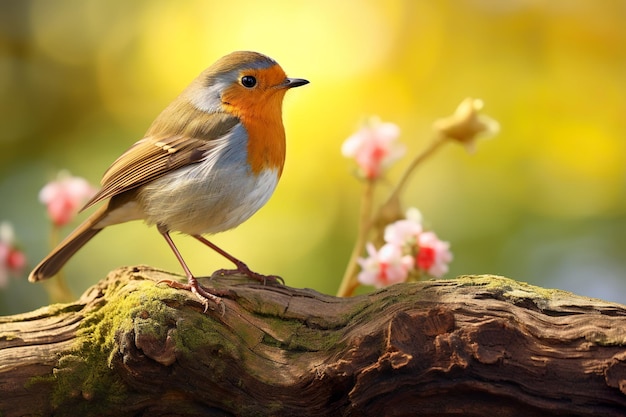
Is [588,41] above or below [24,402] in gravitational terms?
above

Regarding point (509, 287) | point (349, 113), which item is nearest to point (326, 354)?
point (509, 287)

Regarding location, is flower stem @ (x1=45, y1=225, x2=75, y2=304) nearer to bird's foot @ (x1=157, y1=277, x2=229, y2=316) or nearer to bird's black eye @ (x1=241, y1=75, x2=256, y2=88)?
bird's foot @ (x1=157, y1=277, x2=229, y2=316)

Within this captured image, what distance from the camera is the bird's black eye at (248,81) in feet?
8.11

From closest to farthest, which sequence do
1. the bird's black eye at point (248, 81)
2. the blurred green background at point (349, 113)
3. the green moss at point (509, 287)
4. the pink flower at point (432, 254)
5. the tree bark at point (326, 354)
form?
the tree bark at point (326, 354) < the green moss at point (509, 287) < the pink flower at point (432, 254) < the bird's black eye at point (248, 81) < the blurred green background at point (349, 113)

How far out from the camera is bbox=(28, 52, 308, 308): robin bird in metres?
2.31

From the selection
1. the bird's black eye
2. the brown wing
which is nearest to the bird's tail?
the brown wing

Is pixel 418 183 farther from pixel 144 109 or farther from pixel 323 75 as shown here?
pixel 144 109

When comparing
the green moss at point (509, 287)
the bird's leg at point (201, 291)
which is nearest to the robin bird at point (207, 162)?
the bird's leg at point (201, 291)

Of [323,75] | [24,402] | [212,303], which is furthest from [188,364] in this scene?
[323,75]

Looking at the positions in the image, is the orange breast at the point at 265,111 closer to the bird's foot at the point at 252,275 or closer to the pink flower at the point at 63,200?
the bird's foot at the point at 252,275

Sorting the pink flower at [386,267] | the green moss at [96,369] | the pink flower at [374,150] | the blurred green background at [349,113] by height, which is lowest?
the green moss at [96,369]

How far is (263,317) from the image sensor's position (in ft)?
6.65

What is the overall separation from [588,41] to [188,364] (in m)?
2.45

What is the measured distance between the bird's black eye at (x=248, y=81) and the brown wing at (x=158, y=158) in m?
0.12
